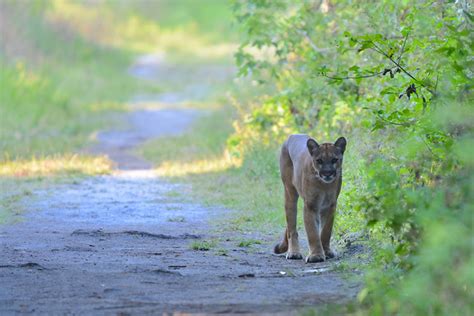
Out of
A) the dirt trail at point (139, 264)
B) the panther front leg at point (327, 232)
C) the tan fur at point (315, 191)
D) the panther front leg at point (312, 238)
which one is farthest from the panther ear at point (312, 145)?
the dirt trail at point (139, 264)

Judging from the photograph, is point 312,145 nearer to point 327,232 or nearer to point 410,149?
point 327,232

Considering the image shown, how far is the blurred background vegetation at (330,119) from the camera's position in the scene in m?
7.05

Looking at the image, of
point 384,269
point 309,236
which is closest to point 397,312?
point 384,269

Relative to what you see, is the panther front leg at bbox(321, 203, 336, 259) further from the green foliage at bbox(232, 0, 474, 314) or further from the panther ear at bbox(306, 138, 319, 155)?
the panther ear at bbox(306, 138, 319, 155)

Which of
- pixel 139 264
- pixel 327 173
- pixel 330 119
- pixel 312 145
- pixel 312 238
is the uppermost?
pixel 330 119

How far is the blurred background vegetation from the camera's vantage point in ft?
23.1

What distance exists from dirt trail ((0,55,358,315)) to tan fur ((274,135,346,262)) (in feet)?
0.71

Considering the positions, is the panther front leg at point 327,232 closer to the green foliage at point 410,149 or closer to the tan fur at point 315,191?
the tan fur at point 315,191

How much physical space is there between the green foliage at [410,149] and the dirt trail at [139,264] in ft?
1.93

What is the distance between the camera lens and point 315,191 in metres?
9.73

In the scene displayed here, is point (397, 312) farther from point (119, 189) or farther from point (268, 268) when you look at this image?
point (119, 189)

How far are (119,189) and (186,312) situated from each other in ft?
27.6

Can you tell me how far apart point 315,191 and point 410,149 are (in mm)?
2325

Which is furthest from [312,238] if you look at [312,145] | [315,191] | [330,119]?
[330,119]
